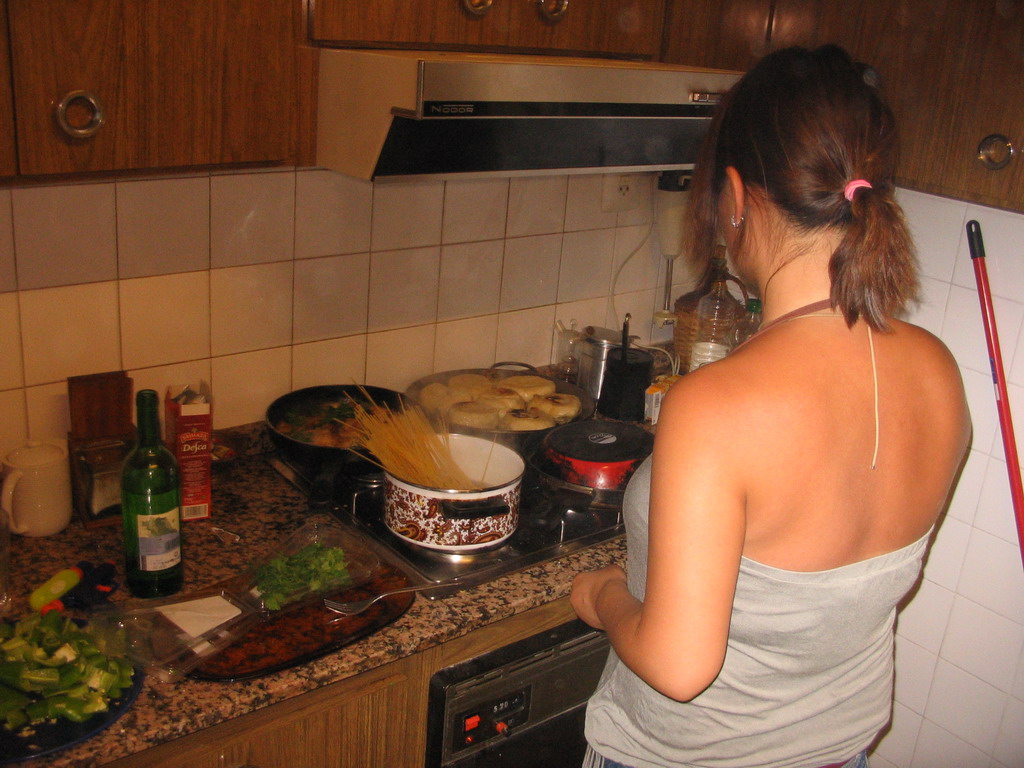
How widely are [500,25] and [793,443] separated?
2.85 feet

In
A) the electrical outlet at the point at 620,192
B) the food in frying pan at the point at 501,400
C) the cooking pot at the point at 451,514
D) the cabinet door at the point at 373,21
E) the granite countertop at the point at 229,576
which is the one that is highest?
the cabinet door at the point at 373,21

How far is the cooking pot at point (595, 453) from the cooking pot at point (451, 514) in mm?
160

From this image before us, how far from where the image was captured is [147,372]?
1671mm

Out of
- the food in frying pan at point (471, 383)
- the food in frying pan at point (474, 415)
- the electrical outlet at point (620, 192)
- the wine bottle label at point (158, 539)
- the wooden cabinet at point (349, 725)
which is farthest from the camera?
the electrical outlet at point (620, 192)

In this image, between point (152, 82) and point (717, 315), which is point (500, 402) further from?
point (152, 82)

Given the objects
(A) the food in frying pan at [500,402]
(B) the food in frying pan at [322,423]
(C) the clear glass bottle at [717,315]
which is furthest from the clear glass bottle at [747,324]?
(B) the food in frying pan at [322,423]

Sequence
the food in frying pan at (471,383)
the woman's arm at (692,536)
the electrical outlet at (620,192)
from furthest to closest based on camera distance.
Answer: the electrical outlet at (620,192) < the food in frying pan at (471,383) < the woman's arm at (692,536)

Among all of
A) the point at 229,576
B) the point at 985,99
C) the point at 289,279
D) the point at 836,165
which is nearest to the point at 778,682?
the point at 836,165

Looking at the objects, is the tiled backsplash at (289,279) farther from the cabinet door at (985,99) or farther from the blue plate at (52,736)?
the cabinet door at (985,99)

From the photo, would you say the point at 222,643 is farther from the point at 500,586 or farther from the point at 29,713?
the point at 500,586

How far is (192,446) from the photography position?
1.55 m

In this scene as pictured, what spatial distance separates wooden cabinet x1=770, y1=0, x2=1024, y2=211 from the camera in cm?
154

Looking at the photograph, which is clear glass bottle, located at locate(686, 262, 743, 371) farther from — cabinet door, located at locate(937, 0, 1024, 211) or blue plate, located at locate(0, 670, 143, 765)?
blue plate, located at locate(0, 670, 143, 765)

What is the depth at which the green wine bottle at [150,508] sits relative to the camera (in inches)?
51.3
